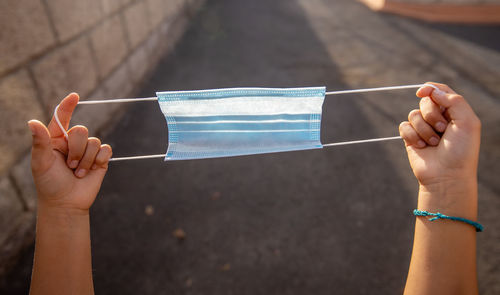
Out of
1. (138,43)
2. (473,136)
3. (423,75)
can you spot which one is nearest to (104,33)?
(138,43)

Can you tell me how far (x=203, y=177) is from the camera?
3262mm

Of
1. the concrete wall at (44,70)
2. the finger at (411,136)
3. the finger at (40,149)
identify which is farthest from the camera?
the concrete wall at (44,70)

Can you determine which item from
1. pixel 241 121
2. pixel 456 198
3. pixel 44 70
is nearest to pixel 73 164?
pixel 241 121

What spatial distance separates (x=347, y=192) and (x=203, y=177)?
150 centimetres

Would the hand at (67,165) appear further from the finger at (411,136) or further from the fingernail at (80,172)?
the finger at (411,136)

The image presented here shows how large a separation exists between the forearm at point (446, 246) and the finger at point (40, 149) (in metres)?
1.58

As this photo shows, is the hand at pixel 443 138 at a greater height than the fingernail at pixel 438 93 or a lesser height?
lesser

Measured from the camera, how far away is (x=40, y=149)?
3.92 feet

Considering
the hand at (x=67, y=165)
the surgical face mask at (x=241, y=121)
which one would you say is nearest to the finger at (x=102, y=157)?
the hand at (x=67, y=165)

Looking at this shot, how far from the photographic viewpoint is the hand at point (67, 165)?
1.22 metres

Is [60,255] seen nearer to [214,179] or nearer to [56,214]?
[56,214]

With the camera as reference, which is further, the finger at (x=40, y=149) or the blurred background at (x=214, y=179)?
the blurred background at (x=214, y=179)

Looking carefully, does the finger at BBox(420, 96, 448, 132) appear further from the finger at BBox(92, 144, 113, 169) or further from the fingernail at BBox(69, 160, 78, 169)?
the fingernail at BBox(69, 160, 78, 169)

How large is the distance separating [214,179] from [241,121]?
66.1 inches
